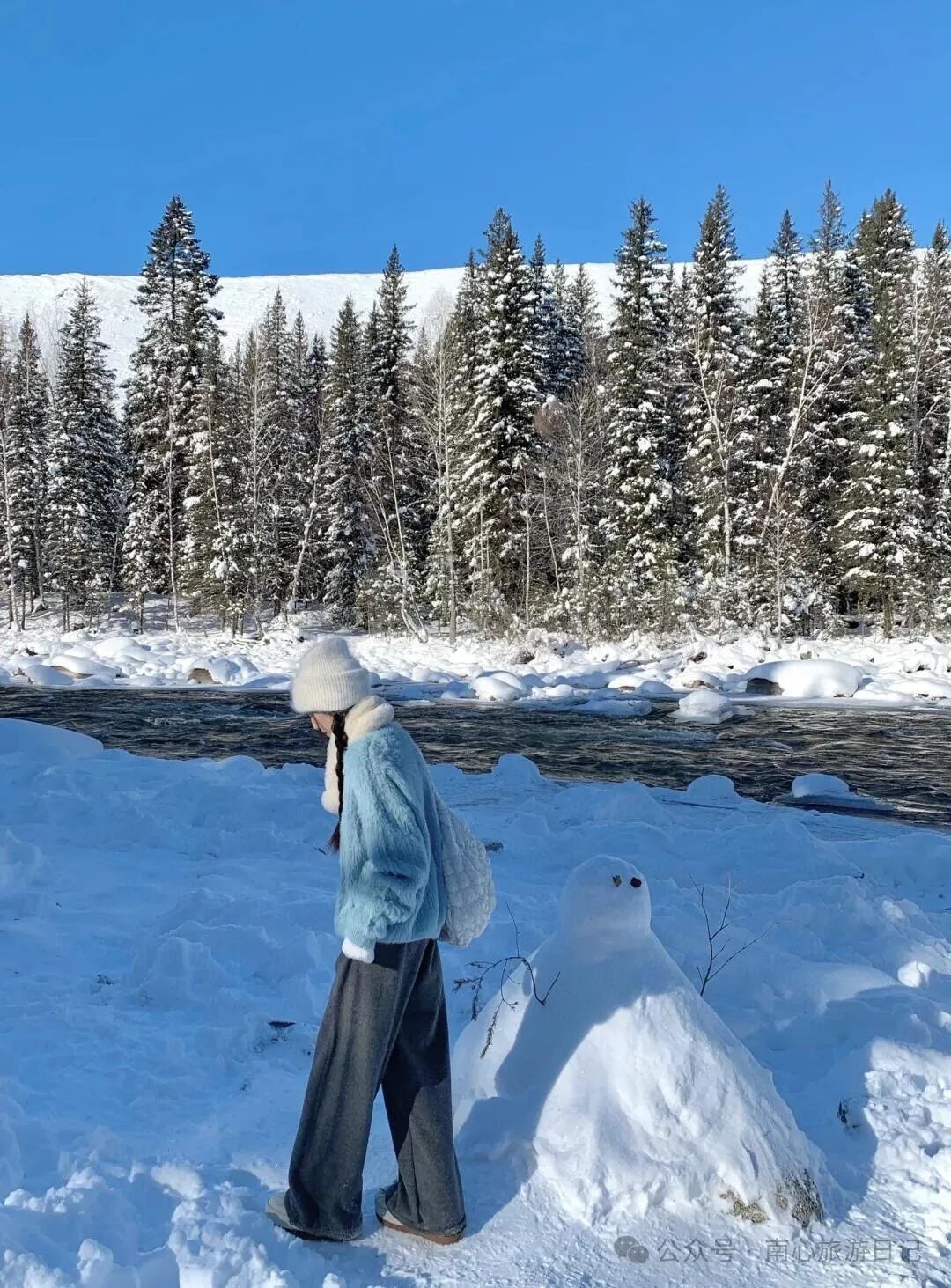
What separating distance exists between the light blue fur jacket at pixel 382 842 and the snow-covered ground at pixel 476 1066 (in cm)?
74

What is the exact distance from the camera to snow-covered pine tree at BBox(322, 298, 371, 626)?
3544 centimetres

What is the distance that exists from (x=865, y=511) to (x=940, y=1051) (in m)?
28.6

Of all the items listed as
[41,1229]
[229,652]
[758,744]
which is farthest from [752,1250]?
[229,652]

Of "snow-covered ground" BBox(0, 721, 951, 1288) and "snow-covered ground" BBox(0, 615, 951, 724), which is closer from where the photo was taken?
"snow-covered ground" BBox(0, 721, 951, 1288)

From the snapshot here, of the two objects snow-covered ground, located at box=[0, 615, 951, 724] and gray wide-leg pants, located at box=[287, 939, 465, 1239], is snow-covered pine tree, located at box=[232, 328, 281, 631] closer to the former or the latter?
snow-covered ground, located at box=[0, 615, 951, 724]

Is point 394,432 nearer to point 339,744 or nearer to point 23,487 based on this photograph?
point 23,487

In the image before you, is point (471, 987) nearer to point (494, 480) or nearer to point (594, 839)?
point (594, 839)

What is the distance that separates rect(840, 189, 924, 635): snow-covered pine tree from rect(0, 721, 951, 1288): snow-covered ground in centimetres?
2428

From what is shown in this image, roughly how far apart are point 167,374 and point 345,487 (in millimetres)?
8012

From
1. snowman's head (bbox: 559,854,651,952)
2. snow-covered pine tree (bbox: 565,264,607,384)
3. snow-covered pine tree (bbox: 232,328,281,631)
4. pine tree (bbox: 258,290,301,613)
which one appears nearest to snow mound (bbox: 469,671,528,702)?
snow-covered pine tree (bbox: 232,328,281,631)

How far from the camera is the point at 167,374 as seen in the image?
1438 inches

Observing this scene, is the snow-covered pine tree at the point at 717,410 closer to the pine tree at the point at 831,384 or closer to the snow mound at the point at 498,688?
the pine tree at the point at 831,384

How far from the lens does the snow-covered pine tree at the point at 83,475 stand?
35.0m

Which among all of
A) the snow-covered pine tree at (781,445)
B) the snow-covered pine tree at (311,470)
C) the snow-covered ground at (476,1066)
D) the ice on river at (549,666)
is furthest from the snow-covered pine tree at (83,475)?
the snow-covered ground at (476,1066)
